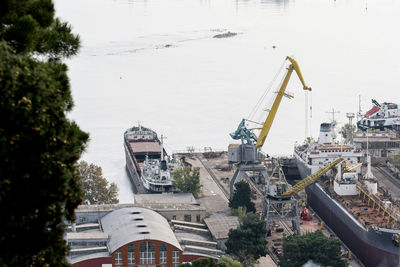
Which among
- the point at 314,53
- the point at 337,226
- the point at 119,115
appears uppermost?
the point at 314,53

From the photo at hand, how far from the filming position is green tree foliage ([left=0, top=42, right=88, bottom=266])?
6816 millimetres

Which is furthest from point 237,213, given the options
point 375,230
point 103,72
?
point 103,72

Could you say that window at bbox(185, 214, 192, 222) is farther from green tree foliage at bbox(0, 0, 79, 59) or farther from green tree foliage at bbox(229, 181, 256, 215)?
green tree foliage at bbox(0, 0, 79, 59)

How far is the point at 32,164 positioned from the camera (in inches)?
278

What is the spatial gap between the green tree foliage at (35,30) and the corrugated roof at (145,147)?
1081 inches

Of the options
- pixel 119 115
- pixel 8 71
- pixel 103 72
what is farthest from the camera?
pixel 103 72

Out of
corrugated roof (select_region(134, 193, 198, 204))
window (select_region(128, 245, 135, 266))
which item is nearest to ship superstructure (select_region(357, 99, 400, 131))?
corrugated roof (select_region(134, 193, 198, 204))

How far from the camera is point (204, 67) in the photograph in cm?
6166

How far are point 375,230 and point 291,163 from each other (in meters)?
11.2

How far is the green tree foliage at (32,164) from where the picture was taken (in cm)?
682

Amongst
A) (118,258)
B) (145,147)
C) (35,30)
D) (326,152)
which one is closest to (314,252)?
(118,258)

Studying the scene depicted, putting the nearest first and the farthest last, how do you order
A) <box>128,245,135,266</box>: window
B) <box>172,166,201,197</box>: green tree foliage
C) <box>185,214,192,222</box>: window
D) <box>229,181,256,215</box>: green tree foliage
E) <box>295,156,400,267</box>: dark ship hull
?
1. <box>128,245,135,266</box>: window
2. <box>295,156,400,267</box>: dark ship hull
3. <box>185,214,192,222</box>: window
4. <box>229,181,256,215</box>: green tree foliage
5. <box>172,166,201,197</box>: green tree foliage

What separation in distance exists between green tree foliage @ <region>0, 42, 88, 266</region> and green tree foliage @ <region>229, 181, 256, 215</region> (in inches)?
811

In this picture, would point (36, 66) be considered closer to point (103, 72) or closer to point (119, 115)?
point (119, 115)
